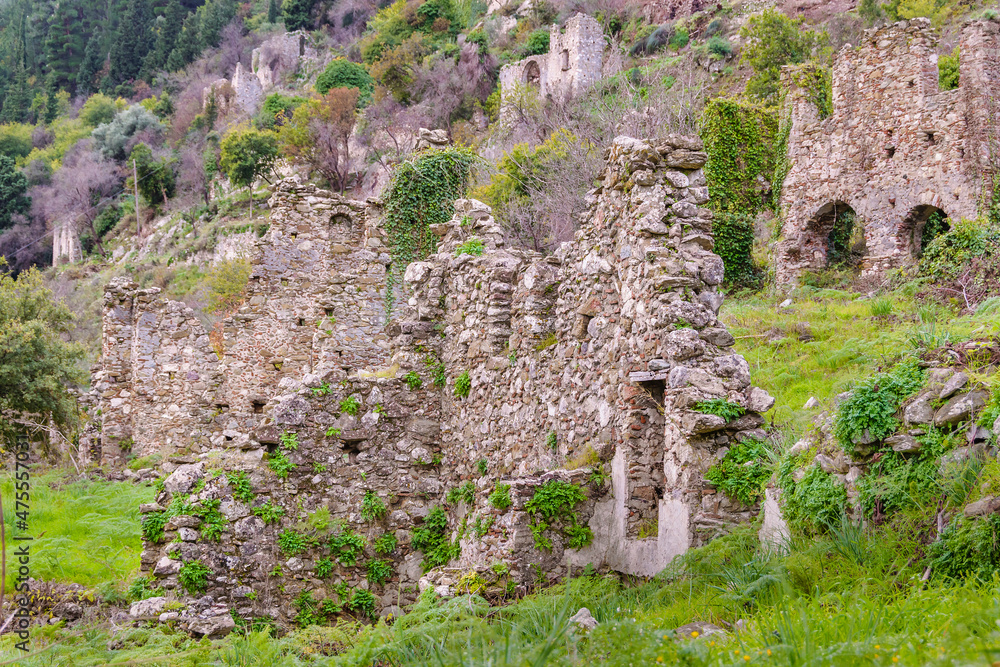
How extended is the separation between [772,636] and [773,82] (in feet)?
99.1

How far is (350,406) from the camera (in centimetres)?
891

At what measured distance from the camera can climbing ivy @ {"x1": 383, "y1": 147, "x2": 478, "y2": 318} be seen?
1500 cm

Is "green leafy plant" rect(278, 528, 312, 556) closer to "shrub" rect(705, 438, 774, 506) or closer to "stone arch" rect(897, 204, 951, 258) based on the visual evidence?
"shrub" rect(705, 438, 774, 506)

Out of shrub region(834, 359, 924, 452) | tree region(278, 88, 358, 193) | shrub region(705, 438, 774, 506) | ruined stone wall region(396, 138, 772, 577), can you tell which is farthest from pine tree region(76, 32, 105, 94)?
shrub region(834, 359, 924, 452)

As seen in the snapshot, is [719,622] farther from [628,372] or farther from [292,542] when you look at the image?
[292,542]

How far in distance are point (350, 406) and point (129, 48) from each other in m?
83.9

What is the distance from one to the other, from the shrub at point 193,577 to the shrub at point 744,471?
190 inches

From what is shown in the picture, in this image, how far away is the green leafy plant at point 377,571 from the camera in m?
8.59

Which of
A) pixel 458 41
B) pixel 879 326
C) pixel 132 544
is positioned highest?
pixel 458 41

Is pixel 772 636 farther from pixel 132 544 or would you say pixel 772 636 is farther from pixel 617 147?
pixel 132 544

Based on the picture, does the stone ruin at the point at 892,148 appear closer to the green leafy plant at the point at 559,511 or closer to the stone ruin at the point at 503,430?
the stone ruin at the point at 503,430

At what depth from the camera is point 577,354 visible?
7.24 metres

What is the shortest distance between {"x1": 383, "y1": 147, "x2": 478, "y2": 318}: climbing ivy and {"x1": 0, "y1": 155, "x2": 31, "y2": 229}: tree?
5733 cm

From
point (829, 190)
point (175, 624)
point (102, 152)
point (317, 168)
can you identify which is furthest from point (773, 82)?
point (102, 152)
